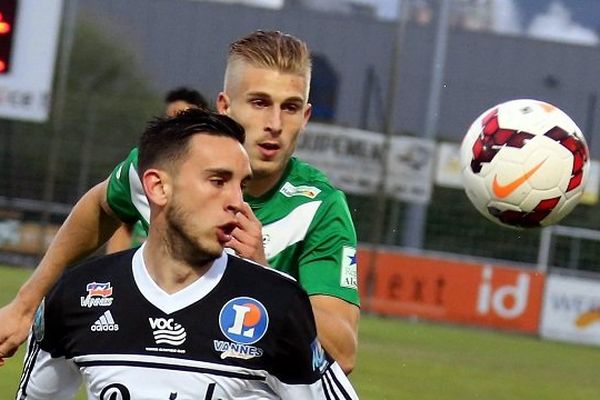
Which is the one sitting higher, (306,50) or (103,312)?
(306,50)

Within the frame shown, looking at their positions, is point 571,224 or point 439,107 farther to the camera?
point 439,107

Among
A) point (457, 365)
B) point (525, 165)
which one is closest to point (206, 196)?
point (525, 165)

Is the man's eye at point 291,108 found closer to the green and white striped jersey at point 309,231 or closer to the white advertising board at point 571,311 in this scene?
the green and white striped jersey at point 309,231

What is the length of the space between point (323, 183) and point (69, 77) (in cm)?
2488

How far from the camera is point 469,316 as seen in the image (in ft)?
72.0

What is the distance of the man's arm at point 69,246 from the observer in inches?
190

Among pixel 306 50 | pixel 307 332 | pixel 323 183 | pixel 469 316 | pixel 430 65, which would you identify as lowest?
pixel 469 316

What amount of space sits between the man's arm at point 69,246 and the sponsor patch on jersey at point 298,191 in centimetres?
66

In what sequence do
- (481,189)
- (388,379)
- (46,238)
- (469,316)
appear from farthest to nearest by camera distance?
(46,238) → (469,316) → (388,379) → (481,189)

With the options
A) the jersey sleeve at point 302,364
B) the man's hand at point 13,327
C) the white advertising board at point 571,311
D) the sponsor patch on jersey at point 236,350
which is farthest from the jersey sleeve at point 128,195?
the white advertising board at point 571,311

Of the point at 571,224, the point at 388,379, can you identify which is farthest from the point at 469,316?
the point at 388,379

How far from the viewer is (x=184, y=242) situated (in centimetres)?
412

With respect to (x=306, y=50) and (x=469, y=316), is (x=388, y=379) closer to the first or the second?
(x=306, y=50)

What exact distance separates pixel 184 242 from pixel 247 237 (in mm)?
182
